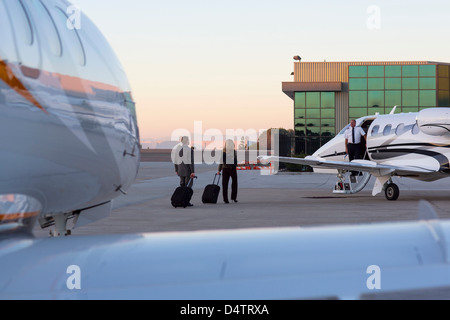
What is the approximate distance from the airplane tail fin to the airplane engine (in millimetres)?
14124

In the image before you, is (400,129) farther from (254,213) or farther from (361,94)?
(361,94)

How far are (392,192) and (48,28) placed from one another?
14.7 m

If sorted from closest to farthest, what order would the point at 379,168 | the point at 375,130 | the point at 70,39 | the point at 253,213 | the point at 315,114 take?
the point at 70,39 < the point at 253,213 < the point at 379,168 < the point at 375,130 < the point at 315,114

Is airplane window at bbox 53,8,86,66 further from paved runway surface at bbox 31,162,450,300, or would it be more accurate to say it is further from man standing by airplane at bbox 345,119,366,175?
man standing by airplane at bbox 345,119,366,175

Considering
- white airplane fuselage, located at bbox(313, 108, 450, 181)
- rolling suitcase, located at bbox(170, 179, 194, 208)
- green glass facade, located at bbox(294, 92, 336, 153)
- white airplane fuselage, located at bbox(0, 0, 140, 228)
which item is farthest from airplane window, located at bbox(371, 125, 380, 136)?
green glass facade, located at bbox(294, 92, 336, 153)

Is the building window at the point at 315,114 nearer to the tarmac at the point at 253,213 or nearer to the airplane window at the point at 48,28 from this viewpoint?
the tarmac at the point at 253,213

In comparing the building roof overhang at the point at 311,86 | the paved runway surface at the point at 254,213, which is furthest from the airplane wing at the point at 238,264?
A: the building roof overhang at the point at 311,86

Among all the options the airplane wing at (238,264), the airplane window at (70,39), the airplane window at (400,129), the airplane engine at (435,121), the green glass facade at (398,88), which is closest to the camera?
the airplane wing at (238,264)

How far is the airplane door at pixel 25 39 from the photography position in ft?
8.62

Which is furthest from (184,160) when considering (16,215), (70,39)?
(16,215)

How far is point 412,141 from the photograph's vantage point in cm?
1658

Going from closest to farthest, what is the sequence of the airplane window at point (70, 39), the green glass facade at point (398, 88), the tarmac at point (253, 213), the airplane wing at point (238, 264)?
the airplane wing at point (238, 264), the airplane window at point (70, 39), the tarmac at point (253, 213), the green glass facade at point (398, 88)
